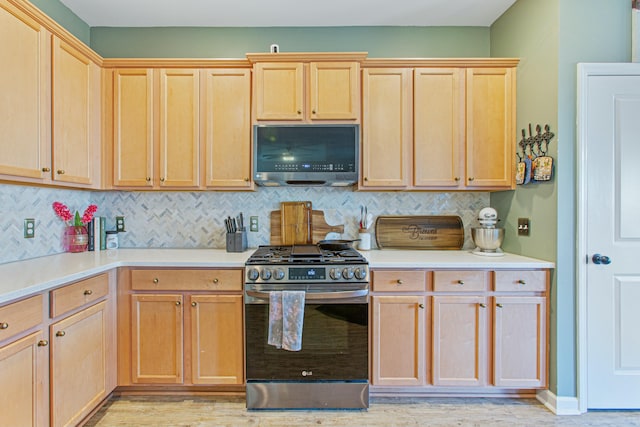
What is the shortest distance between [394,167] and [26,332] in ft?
7.68

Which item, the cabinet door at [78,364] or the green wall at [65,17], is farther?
the green wall at [65,17]

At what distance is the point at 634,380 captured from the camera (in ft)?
6.52

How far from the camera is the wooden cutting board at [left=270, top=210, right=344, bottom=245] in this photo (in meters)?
2.74

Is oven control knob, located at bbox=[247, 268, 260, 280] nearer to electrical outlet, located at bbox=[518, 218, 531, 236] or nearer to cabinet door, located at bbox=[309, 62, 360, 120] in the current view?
cabinet door, located at bbox=[309, 62, 360, 120]

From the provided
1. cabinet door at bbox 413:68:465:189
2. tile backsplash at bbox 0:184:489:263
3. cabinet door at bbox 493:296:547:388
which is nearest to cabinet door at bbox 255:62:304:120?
tile backsplash at bbox 0:184:489:263

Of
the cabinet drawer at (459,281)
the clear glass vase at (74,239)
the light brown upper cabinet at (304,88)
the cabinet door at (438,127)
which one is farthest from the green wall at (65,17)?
the cabinet drawer at (459,281)

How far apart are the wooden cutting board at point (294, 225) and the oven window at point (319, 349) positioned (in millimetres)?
803

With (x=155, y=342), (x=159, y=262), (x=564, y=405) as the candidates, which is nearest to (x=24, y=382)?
(x=155, y=342)

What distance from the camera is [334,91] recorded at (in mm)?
2361

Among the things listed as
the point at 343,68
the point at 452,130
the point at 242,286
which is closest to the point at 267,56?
the point at 343,68

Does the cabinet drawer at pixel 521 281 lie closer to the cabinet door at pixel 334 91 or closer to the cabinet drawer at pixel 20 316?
the cabinet door at pixel 334 91

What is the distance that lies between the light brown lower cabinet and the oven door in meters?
0.12

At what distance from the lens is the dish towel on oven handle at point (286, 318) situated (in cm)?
194

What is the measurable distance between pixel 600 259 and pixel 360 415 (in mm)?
1793
